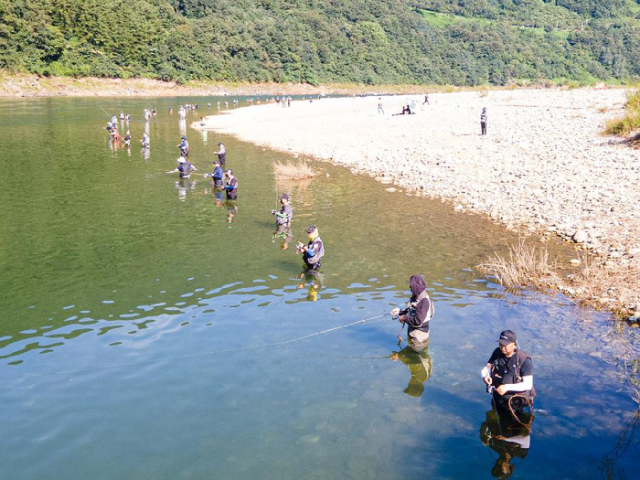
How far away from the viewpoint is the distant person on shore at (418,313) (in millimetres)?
11367

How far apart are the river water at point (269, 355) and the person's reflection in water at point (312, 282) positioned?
87mm

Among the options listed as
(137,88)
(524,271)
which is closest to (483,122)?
(524,271)

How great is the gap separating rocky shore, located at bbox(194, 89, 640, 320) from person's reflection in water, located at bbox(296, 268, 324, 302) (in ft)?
23.1

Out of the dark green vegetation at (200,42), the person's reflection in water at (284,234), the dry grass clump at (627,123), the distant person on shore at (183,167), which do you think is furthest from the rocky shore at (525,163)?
the dark green vegetation at (200,42)

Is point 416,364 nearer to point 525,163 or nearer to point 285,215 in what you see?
point 285,215

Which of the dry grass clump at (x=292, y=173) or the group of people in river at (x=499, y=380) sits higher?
the dry grass clump at (x=292, y=173)

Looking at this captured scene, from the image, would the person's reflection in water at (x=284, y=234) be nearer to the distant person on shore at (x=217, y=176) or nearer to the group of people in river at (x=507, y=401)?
the distant person on shore at (x=217, y=176)

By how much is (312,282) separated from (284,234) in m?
4.85

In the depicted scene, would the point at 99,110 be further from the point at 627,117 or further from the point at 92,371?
the point at 92,371

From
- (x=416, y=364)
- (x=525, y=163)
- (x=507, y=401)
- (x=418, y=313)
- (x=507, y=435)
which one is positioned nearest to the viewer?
(x=507, y=401)

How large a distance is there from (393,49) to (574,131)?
6843 inches

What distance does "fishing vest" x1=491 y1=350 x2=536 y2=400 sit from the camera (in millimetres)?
8656

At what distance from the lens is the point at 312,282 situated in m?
16.6

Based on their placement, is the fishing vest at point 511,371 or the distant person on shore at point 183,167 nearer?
the fishing vest at point 511,371
